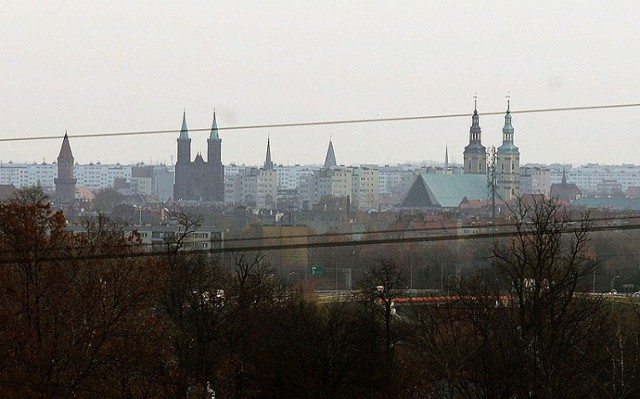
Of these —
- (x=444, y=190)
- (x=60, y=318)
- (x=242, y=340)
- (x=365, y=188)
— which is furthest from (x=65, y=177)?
(x=60, y=318)

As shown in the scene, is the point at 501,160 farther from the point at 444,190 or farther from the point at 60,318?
the point at 60,318

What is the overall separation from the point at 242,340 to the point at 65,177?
84.9 metres

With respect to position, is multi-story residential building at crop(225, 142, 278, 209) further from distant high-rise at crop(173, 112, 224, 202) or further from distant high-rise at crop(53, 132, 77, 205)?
distant high-rise at crop(53, 132, 77, 205)

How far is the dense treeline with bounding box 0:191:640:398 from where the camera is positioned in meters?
10.1

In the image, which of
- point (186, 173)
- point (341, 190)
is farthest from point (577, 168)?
point (186, 173)

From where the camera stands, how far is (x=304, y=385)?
44.2ft

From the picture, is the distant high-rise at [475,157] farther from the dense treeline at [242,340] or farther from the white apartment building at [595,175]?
the dense treeline at [242,340]

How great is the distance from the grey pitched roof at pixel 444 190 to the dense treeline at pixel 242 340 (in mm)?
77668

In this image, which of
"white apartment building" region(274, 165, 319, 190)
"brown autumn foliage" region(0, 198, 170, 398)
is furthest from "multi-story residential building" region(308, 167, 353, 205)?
"brown autumn foliage" region(0, 198, 170, 398)

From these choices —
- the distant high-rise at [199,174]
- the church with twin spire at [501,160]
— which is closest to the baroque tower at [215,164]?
the distant high-rise at [199,174]

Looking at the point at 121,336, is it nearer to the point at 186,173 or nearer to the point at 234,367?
the point at 234,367

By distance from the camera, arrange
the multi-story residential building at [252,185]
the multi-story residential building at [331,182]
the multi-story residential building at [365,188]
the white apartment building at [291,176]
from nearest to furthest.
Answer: the multi-story residential building at [365,188]
the multi-story residential building at [252,185]
the multi-story residential building at [331,182]
the white apartment building at [291,176]

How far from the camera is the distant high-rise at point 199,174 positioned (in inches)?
3999

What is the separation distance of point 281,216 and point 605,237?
32272mm
